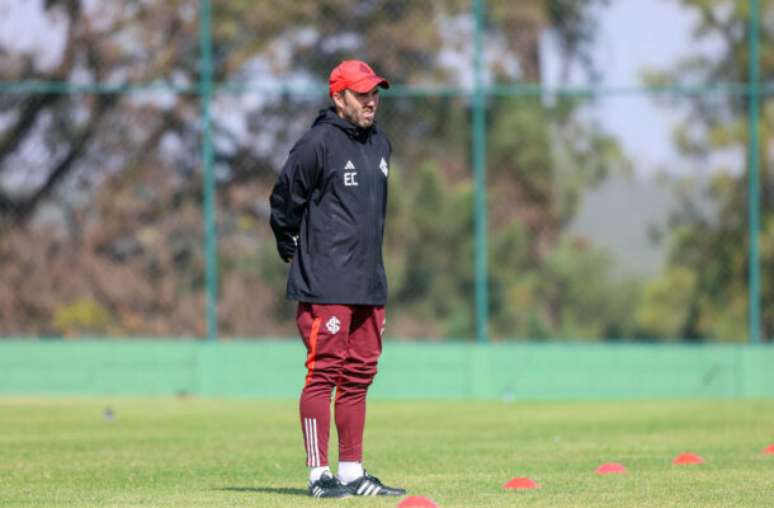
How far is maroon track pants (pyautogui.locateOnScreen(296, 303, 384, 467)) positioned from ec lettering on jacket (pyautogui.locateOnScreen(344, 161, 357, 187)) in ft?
1.83

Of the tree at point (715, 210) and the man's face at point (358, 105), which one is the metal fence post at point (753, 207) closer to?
the tree at point (715, 210)

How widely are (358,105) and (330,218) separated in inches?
20.9

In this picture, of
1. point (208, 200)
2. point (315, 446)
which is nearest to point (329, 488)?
point (315, 446)

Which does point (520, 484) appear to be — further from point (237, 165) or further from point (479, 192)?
point (237, 165)

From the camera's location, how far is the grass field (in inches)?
315

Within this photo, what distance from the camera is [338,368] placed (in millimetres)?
7957

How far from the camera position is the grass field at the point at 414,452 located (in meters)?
8.00

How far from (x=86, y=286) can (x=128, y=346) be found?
5.28m

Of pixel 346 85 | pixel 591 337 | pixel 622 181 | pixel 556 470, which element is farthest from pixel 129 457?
pixel 622 181

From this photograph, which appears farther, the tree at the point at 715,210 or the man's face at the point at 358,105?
the tree at the point at 715,210

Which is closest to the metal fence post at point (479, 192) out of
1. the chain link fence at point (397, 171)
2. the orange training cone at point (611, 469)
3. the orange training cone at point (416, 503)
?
the chain link fence at point (397, 171)

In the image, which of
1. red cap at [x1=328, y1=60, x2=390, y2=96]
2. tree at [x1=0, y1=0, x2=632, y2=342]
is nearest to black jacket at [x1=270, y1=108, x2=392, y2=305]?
red cap at [x1=328, y1=60, x2=390, y2=96]

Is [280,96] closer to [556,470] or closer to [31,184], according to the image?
[31,184]

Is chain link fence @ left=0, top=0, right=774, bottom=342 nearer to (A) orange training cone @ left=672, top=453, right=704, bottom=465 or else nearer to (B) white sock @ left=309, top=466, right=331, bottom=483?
(A) orange training cone @ left=672, top=453, right=704, bottom=465
